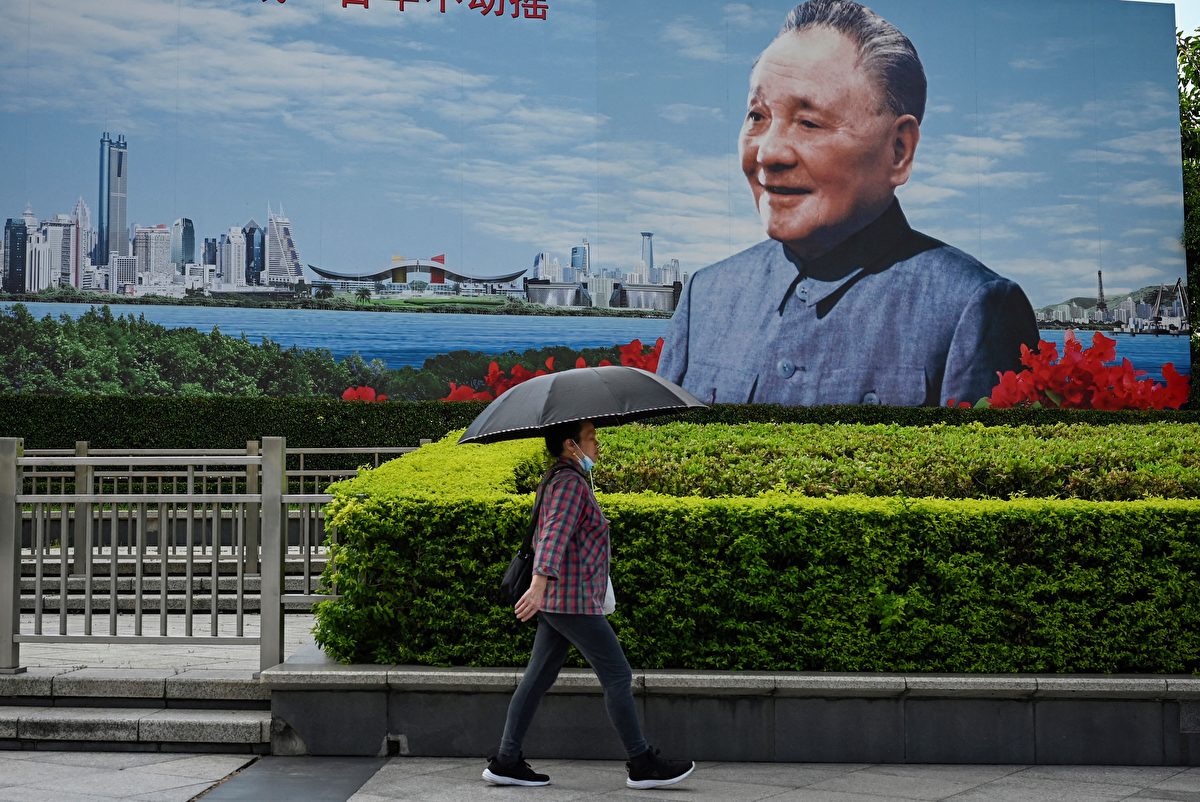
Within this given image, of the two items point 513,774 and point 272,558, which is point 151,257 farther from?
point 513,774

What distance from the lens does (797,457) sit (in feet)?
25.1

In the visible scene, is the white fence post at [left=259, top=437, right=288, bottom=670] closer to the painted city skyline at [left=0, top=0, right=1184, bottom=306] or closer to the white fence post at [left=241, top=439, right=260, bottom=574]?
the white fence post at [left=241, top=439, right=260, bottom=574]

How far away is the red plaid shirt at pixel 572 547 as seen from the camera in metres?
4.87

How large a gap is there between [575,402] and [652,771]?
152 cm

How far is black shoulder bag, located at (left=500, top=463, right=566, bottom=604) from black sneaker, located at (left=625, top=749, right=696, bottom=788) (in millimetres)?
817

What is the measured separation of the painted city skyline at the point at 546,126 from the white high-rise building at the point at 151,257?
1.22 feet

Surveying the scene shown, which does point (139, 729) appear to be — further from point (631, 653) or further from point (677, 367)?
point (677, 367)

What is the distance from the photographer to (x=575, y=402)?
500 centimetres

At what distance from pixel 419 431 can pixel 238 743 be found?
10211mm

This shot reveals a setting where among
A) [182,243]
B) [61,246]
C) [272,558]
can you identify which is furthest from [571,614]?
[61,246]

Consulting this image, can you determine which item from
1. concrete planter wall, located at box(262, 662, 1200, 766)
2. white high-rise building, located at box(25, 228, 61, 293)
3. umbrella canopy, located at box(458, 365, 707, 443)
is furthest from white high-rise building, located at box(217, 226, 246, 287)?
umbrella canopy, located at box(458, 365, 707, 443)

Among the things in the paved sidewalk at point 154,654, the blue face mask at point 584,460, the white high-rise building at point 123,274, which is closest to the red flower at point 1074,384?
the paved sidewalk at point 154,654

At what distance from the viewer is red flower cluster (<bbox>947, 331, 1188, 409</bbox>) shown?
1745 cm

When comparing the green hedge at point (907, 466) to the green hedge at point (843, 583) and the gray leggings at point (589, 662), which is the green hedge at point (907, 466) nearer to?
the green hedge at point (843, 583)
